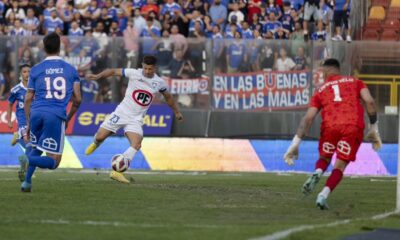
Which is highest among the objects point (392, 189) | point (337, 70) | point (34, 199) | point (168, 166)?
point (337, 70)

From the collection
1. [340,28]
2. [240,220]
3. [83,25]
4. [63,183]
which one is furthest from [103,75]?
[83,25]

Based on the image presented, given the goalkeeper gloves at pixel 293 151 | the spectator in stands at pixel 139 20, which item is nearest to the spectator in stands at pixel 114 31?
the spectator in stands at pixel 139 20

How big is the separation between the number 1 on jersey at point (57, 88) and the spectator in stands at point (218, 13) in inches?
611

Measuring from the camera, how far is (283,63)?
91.2 ft

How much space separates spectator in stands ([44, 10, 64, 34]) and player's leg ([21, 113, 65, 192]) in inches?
609

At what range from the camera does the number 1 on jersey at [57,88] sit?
16.2m

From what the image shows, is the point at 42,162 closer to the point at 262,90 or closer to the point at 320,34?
the point at 262,90

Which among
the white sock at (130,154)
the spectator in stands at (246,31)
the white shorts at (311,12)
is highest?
the white shorts at (311,12)

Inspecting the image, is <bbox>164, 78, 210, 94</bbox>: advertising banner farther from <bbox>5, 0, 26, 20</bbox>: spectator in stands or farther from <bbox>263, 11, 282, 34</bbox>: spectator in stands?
<bbox>5, 0, 26, 20</bbox>: spectator in stands

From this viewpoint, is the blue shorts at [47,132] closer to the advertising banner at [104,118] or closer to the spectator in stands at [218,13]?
the advertising banner at [104,118]

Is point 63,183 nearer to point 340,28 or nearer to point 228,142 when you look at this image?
point 228,142

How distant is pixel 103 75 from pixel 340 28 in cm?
1087

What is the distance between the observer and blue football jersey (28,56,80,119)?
16.2 metres

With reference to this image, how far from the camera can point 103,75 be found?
746 inches
